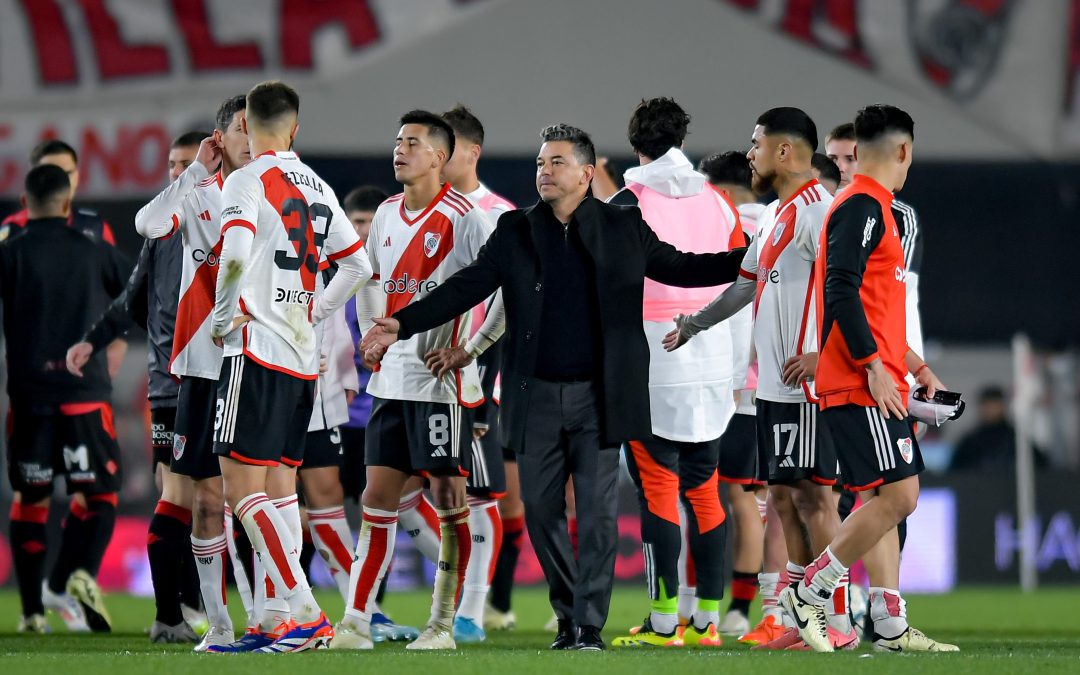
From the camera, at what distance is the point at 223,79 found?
572 inches

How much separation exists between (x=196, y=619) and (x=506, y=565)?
5.75ft

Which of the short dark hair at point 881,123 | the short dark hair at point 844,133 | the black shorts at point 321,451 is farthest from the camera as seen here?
the short dark hair at point 844,133

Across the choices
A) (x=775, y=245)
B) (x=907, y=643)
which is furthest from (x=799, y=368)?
(x=907, y=643)

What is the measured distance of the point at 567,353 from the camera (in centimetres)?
631

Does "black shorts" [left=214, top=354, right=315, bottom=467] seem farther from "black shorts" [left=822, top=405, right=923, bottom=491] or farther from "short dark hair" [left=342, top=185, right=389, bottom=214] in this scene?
"short dark hair" [left=342, top=185, right=389, bottom=214]

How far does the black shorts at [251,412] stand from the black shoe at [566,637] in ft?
4.37

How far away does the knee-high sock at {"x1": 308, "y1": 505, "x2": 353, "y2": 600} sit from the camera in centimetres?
752

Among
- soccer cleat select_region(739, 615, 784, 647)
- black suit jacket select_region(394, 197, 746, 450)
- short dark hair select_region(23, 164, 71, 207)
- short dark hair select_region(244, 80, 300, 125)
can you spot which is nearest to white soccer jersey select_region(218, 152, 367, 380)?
short dark hair select_region(244, 80, 300, 125)

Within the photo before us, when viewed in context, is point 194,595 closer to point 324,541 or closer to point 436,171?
point 324,541

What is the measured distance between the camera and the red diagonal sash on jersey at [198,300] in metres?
6.84

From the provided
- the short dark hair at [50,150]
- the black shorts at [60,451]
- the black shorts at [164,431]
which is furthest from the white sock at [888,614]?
the short dark hair at [50,150]

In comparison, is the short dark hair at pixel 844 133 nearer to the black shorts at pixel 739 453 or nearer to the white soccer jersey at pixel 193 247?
the black shorts at pixel 739 453

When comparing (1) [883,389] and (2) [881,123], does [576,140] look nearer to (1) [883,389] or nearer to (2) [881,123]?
(2) [881,123]

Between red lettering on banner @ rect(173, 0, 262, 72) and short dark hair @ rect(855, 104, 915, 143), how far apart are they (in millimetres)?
9162
